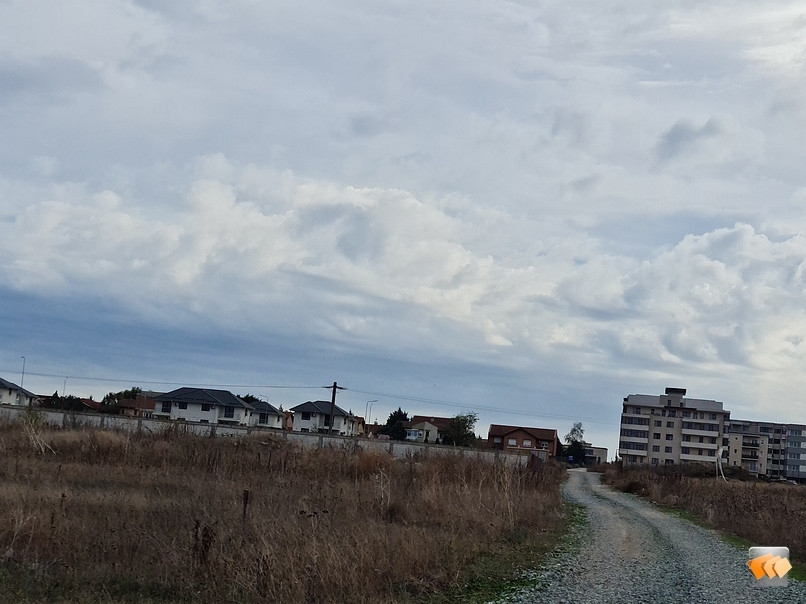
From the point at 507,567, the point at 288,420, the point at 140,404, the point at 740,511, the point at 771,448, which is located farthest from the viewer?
the point at 771,448

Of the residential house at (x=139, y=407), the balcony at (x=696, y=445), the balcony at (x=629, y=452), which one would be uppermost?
the balcony at (x=696, y=445)

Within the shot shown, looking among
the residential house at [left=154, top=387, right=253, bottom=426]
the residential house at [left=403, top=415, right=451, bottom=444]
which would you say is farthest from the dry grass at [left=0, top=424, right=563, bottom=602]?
the residential house at [left=403, top=415, right=451, bottom=444]

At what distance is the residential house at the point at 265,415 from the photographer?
112 meters

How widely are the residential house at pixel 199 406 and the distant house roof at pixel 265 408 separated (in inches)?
423

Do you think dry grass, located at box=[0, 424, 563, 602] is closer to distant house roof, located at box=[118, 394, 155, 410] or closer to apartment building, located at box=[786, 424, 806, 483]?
distant house roof, located at box=[118, 394, 155, 410]

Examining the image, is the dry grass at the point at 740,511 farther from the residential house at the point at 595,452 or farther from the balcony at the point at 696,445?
the residential house at the point at 595,452

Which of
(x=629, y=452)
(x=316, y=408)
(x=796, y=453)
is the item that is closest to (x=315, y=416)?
(x=316, y=408)

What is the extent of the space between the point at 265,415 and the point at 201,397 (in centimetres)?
1715

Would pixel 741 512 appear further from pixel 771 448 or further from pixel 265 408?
pixel 771 448

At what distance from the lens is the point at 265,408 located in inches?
4537

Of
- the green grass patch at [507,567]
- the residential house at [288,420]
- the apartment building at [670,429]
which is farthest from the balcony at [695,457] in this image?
the green grass patch at [507,567]

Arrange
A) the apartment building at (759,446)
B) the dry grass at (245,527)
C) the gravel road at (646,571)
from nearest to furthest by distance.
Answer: the dry grass at (245,527) < the gravel road at (646,571) < the apartment building at (759,446)

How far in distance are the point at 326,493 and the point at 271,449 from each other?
8.97m

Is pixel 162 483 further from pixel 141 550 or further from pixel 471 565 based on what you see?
pixel 471 565
